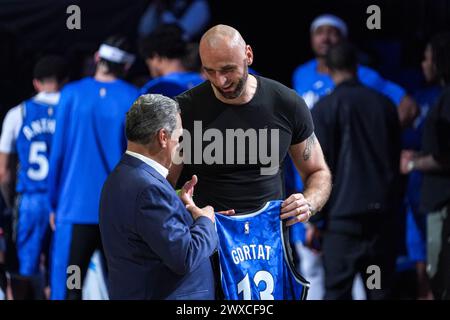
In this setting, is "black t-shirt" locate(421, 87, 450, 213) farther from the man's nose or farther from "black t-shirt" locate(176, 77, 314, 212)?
the man's nose

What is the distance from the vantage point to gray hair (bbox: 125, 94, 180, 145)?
10.5 feet

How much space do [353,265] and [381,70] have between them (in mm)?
1971

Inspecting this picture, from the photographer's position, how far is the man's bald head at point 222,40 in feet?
A: 11.2

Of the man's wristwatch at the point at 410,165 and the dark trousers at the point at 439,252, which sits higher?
the man's wristwatch at the point at 410,165

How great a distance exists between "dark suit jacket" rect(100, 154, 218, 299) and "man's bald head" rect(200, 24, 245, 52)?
0.52 meters

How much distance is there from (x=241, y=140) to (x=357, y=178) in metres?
2.00

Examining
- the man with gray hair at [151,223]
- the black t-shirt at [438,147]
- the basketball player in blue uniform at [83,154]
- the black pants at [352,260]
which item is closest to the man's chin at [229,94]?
the man with gray hair at [151,223]

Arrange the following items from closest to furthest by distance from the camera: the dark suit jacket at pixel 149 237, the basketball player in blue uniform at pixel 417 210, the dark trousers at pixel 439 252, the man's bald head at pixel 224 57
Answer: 1. the dark suit jacket at pixel 149 237
2. the man's bald head at pixel 224 57
3. the dark trousers at pixel 439 252
4. the basketball player in blue uniform at pixel 417 210

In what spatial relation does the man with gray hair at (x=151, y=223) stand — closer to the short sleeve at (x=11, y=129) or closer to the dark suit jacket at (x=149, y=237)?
the dark suit jacket at (x=149, y=237)

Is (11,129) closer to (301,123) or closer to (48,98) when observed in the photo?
A: (48,98)

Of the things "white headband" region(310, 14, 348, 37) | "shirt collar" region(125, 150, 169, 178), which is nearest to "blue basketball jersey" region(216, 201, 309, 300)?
"shirt collar" region(125, 150, 169, 178)

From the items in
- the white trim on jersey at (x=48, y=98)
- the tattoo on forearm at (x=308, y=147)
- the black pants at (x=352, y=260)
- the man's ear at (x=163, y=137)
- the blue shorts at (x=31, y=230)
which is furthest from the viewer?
the blue shorts at (x=31, y=230)

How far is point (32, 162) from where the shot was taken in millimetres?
5805
